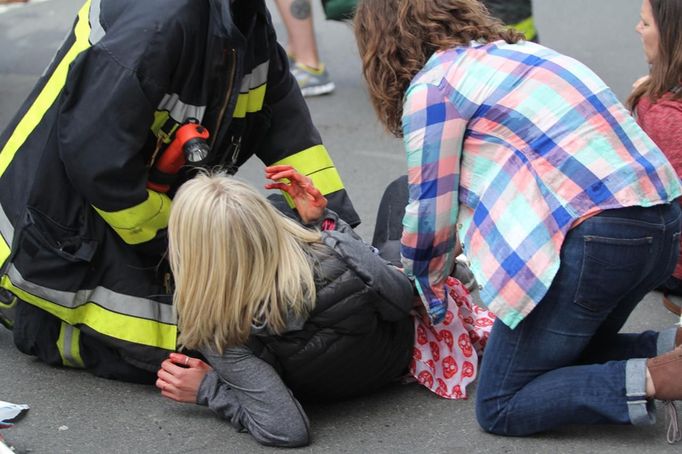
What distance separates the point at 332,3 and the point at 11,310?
295 centimetres

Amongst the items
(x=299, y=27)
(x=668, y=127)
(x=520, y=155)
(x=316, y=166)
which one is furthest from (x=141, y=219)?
(x=299, y=27)

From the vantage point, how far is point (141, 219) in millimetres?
3053

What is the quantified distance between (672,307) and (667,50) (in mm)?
800

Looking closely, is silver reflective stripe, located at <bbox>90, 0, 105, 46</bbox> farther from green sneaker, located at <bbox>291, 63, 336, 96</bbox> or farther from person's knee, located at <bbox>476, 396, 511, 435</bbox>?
green sneaker, located at <bbox>291, 63, 336, 96</bbox>

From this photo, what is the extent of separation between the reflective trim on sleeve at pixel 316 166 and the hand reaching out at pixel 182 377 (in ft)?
2.44

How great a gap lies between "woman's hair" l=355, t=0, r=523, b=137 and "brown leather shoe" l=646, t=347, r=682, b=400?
33.2 inches

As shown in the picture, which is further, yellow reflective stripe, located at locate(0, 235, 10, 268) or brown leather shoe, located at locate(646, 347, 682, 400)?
yellow reflective stripe, located at locate(0, 235, 10, 268)

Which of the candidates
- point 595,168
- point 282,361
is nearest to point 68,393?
point 282,361

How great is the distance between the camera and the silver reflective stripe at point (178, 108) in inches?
119

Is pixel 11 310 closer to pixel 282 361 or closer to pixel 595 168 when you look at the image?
pixel 282 361

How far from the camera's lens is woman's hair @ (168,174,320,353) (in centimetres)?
280

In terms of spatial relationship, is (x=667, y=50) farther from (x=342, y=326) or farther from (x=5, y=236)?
(x=5, y=236)

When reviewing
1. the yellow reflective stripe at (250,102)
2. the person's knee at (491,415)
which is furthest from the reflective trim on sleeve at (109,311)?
the person's knee at (491,415)

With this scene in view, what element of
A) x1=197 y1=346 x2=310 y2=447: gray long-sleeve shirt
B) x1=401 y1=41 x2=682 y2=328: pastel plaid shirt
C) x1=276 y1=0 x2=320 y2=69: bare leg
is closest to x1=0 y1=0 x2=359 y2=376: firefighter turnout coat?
x1=197 y1=346 x2=310 y2=447: gray long-sleeve shirt
